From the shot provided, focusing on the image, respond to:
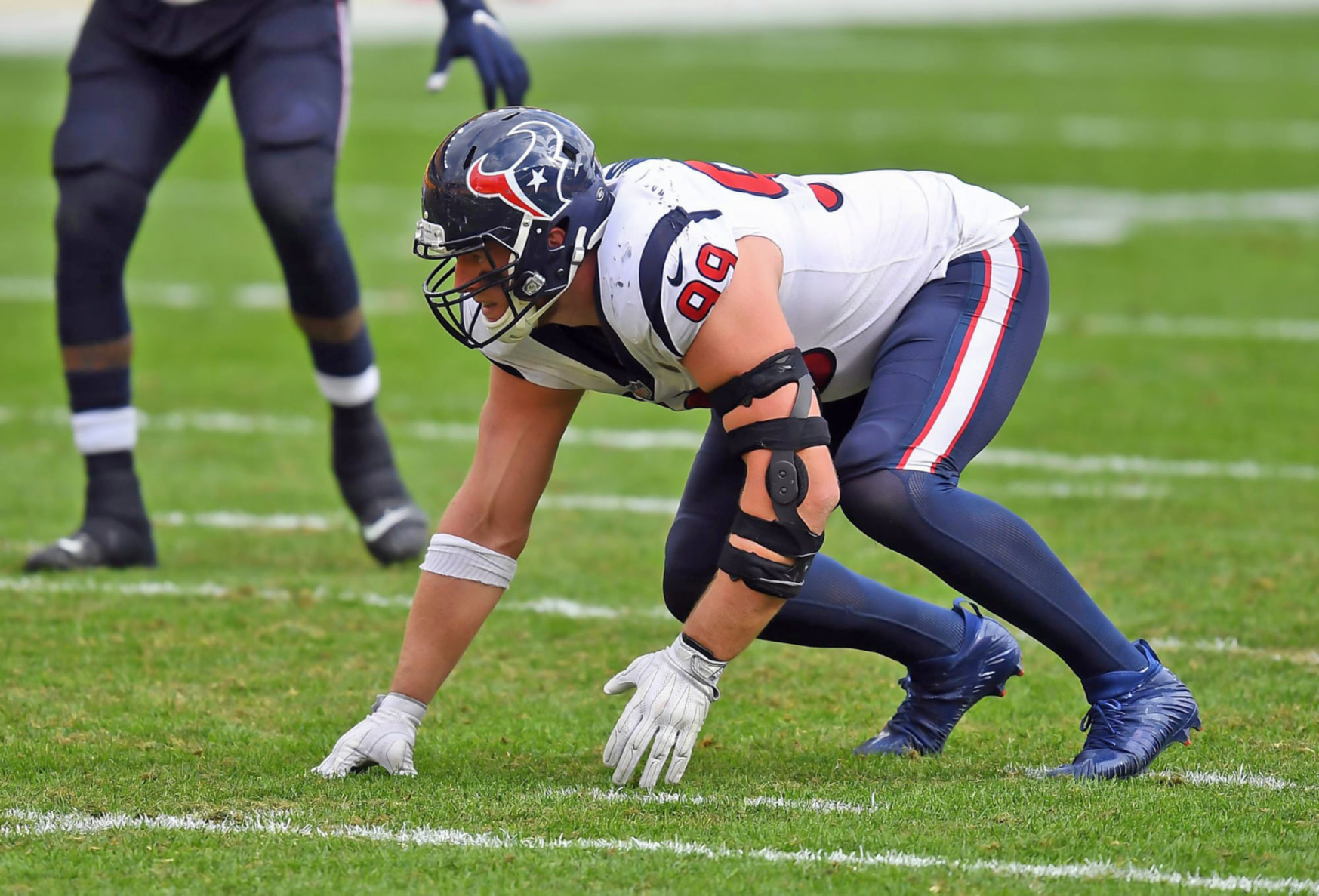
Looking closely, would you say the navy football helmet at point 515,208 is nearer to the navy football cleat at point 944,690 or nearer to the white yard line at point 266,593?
the navy football cleat at point 944,690

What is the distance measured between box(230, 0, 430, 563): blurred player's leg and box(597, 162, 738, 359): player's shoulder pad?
6.86 ft

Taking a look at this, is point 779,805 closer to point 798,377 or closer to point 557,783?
point 557,783

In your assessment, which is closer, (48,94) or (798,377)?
(798,377)

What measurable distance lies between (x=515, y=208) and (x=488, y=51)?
2.25 meters

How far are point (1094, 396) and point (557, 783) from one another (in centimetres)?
466

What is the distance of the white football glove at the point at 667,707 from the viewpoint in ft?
11.8

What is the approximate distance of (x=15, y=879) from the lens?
317 cm

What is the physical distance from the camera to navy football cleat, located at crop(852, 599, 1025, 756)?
4.09 meters

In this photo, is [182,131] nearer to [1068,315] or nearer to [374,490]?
[374,490]

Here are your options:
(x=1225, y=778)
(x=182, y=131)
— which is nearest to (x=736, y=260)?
(x=1225, y=778)

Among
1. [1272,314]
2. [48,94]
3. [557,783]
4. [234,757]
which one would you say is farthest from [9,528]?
[48,94]

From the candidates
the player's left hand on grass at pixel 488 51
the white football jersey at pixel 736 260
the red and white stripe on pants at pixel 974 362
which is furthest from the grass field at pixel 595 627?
the player's left hand on grass at pixel 488 51

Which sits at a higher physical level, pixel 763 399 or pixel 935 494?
pixel 763 399

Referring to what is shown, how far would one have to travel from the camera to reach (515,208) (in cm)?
352
